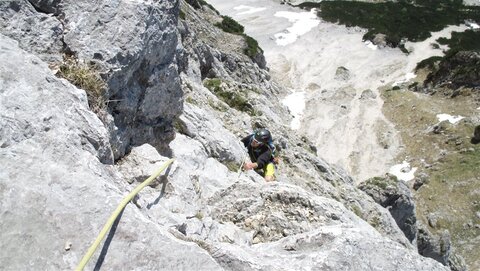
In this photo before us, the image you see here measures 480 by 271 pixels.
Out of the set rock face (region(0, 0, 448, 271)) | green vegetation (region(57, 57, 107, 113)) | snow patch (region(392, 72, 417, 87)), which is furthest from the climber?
snow patch (region(392, 72, 417, 87))

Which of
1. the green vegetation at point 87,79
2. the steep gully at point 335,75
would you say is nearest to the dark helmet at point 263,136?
the green vegetation at point 87,79

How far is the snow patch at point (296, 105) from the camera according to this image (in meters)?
39.1

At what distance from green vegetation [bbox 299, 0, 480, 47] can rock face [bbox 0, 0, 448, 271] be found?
55.1m

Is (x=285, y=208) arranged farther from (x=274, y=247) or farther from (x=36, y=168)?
(x=36, y=168)

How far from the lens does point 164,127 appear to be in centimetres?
1057

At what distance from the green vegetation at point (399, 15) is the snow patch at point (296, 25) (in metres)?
2.08

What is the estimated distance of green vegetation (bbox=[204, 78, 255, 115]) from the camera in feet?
72.2

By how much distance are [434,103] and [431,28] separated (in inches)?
1111

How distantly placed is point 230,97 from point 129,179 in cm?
1528

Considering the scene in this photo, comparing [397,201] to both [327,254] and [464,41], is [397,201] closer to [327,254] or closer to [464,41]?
[327,254]

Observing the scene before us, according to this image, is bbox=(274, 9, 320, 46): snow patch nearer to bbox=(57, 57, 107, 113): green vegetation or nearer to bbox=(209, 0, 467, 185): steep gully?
bbox=(209, 0, 467, 185): steep gully

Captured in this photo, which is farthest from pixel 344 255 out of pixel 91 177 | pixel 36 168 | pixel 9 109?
pixel 9 109

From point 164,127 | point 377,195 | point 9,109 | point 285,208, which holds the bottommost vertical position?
point 377,195

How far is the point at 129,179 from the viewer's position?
26.0 ft
